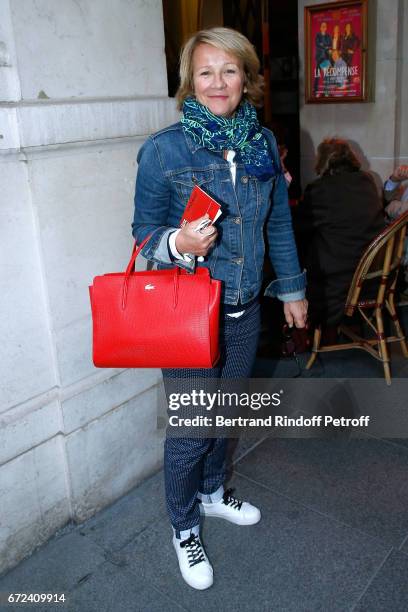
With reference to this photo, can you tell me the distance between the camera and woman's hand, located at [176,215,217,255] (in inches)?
66.7

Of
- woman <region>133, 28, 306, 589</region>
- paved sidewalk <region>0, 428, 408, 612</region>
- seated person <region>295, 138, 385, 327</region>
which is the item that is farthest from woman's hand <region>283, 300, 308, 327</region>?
seated person <region>295, 138, 385, 327</region>

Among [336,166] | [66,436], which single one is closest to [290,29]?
[336,166]

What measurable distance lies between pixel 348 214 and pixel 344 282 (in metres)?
0.40

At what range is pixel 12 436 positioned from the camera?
7.11ft

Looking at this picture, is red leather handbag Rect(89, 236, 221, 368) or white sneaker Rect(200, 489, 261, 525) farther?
white sneaker Rect(200, 489, 261, 525)

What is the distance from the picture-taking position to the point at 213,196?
1915 mm

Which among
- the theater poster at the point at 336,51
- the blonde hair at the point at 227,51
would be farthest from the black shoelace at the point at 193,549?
the theater poster at the point at 336,51

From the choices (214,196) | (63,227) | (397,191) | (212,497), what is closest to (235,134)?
(214,196)

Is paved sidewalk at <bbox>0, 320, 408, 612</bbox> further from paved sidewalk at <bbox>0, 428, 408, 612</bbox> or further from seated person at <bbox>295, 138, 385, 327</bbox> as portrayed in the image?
seated person at <bbox>295, 138, 385, 327</bbox>

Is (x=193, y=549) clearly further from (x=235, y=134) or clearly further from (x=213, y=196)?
(x=235, y=134)

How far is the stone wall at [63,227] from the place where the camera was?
199 cm

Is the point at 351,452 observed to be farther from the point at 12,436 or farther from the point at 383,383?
the point at 12,436

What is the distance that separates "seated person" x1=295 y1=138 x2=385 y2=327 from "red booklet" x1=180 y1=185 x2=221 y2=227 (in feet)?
6.25

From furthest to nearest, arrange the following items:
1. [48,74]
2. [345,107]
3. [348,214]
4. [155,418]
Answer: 1. [345,107]
2. [348,214]
3. [155,418]
4. [48,74]
